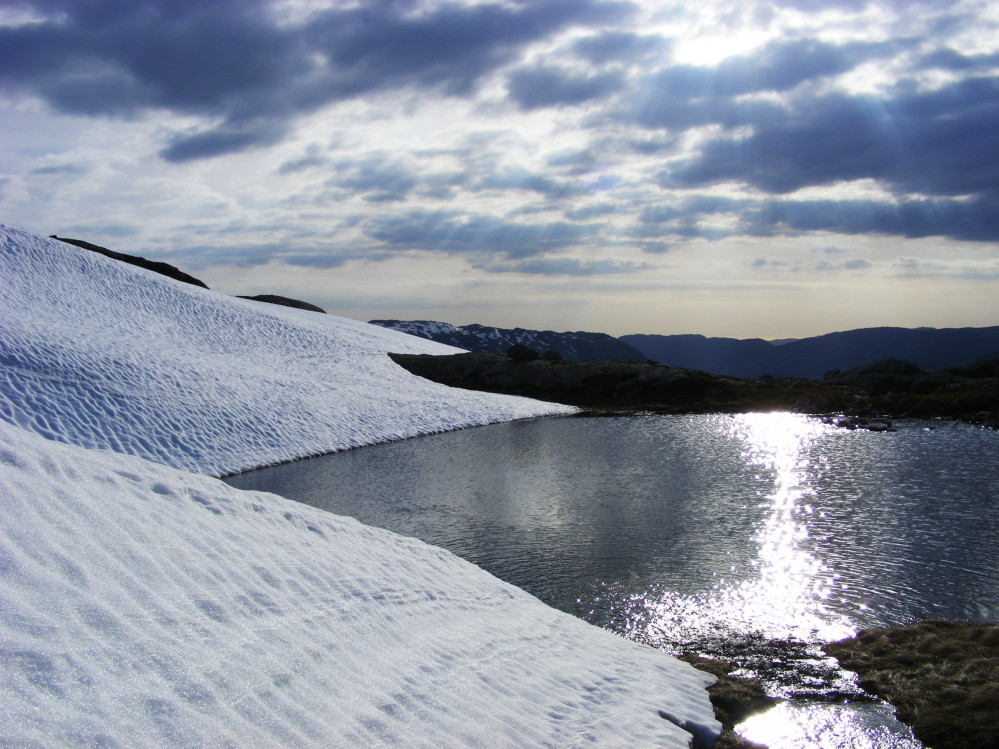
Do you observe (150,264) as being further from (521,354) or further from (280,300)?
(521,354)

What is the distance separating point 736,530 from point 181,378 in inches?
1270

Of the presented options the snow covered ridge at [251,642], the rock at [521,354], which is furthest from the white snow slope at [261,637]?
the rock at [521,354]

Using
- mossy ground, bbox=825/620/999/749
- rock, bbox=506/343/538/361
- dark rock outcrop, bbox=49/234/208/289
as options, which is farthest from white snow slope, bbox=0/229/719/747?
dark rock outcrop, bbox=49/234/208/289

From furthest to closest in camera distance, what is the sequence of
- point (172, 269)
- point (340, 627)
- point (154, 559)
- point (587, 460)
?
point (172, 269), point (587, 460), point (340, 627), point (154, 559)

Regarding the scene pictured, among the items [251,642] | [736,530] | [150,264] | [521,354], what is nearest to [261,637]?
[251,642]

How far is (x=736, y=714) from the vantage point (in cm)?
1084

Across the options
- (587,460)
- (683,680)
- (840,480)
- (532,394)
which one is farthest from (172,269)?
(683,680)

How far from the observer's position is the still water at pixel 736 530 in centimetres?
1371

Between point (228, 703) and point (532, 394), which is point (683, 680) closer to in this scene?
point (228, 703)

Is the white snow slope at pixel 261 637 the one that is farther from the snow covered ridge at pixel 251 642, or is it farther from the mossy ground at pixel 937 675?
the mossy ground at pixel 937 675

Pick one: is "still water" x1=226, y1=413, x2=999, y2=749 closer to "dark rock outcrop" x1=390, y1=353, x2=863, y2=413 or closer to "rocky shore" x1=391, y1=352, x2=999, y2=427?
"rocky shore" x1=391, y1=352, x2=999, y2=427

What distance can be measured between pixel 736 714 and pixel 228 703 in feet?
25.6

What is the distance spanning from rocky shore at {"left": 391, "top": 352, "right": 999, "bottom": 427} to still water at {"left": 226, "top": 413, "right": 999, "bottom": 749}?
45.4ft

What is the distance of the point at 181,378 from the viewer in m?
39.6
